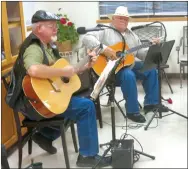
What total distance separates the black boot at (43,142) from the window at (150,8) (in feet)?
6.18

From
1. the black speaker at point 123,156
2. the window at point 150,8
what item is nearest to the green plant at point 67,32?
the window at point 150,8

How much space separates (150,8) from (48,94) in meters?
2.35

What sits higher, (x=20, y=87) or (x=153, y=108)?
(x=20, y=87)

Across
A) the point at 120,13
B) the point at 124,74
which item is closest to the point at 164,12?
the point at 120,13

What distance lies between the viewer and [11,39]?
2359 mm

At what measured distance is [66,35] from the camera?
359cm

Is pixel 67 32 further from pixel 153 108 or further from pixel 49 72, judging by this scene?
pixel 49 72

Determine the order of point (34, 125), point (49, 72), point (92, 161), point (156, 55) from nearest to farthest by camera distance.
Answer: point (49, 72) → point (34, 125) → point (92, 161) → point (156, 55)

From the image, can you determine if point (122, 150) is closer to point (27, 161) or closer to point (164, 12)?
point (27, 161)

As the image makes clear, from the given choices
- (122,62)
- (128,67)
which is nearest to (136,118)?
(128,67)

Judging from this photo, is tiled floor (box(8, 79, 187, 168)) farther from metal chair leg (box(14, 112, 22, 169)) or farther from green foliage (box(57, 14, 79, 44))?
green foliage (box(57, 14, 79, 44))

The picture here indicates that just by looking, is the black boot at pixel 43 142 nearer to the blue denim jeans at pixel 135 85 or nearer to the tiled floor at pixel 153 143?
the tiled floor at pixel 153 143

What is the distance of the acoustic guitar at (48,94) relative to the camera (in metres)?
1.75

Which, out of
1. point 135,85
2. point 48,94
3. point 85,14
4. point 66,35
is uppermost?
point 85,14
